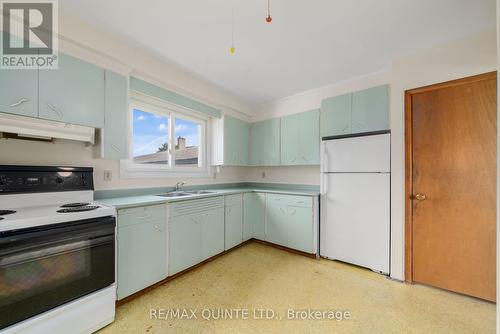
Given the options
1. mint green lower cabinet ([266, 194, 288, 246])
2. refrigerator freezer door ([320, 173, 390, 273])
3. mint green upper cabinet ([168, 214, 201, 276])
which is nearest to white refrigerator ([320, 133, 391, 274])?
refrigerator freezer door ([320, 173, 390, 273])

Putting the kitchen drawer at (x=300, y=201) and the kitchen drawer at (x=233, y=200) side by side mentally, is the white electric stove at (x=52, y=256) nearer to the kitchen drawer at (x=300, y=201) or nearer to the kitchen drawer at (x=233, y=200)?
Answer: the kitchen drawer at (x=233, y=200)

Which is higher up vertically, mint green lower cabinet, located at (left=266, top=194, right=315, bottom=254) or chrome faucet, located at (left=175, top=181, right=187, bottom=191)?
chrome faucet, located at (left=175, top=181, right=187, bottom=191)

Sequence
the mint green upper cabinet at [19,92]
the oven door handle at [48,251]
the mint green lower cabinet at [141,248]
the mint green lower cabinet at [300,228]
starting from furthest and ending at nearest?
the mint green lower cabinet at [300,228] < the mint green lower cabinet at [141,248] < the mint green upper cabinet at [19,92] < the oven door handle at [48,251]

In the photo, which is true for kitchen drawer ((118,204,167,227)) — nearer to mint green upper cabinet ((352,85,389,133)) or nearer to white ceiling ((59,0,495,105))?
white ceiling ((59,0,495,105))

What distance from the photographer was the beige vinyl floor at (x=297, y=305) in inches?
62.7

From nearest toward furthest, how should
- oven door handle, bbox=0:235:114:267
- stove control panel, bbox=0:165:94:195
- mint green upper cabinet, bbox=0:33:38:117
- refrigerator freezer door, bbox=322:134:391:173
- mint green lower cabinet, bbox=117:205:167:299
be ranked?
oven door handle, bbox=0:235:114:267 → mint green upper cabinet, bbox=0:33:38:117 → stove control panel, bbox=0:165:94:195 → mint green lower cabinet, bbox=117:205:167:299 → refrigerator freezer door, bbox=322:134:391:173

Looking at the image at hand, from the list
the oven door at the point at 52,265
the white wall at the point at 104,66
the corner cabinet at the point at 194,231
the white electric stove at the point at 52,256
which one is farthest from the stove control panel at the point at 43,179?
the corner cabinet at the point at 194,231

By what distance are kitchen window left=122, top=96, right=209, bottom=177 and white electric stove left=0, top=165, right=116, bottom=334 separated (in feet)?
2.66

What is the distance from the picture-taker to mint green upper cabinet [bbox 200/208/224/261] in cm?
256

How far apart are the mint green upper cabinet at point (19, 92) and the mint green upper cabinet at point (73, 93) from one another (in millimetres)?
37

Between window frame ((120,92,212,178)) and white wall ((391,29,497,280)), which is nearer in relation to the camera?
white wall ((391,29,497,280))

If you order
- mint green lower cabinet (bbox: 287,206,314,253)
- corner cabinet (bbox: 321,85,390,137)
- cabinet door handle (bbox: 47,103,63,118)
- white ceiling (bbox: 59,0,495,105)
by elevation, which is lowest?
mint green lower cabinet (bbox: 287,206,314,253)

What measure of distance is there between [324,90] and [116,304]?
351 cm

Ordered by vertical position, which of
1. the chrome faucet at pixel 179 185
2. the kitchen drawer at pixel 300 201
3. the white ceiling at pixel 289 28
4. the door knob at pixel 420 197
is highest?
the white ceiling at pixel 289 28
